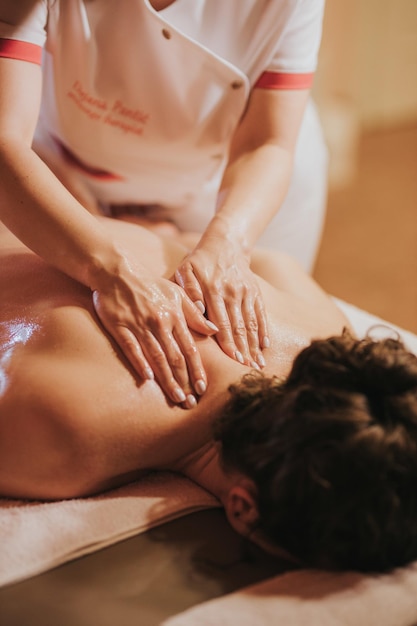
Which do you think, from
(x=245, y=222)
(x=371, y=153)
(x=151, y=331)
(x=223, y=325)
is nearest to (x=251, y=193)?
(x=245, y=222)

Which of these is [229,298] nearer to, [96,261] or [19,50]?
[96,261]

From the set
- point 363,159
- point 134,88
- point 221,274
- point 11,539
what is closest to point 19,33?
point 134,88

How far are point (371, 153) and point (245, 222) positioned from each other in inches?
131

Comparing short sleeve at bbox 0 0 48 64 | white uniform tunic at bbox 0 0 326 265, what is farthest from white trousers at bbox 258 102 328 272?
short sleeve at bbox 0 0 48 64

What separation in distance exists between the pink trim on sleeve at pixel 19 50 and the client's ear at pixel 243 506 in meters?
0.82

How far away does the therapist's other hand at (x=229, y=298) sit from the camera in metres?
1.33

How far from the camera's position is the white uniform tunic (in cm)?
151

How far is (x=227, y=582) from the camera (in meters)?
1.08

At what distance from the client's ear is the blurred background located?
6.44 feet

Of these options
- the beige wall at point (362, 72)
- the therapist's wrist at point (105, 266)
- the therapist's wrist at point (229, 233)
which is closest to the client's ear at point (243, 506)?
the therapist's wrist at point (105, 266)

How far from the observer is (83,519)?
3.76ft

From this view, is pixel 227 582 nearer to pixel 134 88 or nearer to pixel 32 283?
pixel 32 283

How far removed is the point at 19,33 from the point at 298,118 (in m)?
0.62

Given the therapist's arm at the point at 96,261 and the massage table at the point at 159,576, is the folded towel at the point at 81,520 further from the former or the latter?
the therapist's arm at the point at 96,261
